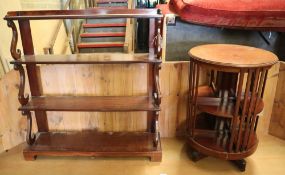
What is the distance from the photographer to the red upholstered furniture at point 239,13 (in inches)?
60.0

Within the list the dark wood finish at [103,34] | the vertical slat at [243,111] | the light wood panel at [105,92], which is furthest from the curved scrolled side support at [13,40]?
the dark wood finish at [103,34]

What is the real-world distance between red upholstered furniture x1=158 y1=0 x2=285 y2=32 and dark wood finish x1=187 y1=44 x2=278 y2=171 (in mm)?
180

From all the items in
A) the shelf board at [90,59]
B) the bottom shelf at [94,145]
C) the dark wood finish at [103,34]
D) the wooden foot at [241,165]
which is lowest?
the wooden foot at [241,165]

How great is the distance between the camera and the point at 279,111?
1896 millimetres

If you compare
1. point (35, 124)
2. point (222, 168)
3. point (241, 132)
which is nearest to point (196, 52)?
point (241, 132)

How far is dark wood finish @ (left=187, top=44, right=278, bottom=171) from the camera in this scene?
133cm

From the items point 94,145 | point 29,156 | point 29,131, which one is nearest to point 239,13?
point 94,145

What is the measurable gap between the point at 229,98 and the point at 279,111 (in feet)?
A: 2.04

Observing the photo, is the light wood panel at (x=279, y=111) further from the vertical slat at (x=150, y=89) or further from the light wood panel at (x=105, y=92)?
the vertical slat at (x=150, y=89)

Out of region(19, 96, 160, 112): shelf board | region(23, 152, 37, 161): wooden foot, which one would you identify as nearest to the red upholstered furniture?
region(19, 96, 160, 112): shelf board

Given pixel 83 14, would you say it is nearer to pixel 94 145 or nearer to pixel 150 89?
pixel 150 89

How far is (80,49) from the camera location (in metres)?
3.81

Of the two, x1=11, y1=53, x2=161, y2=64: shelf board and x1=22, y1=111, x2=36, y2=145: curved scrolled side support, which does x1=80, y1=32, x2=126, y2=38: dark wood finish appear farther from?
x1=22, y1=111, x2=36, y2=145: curved scrolled side support

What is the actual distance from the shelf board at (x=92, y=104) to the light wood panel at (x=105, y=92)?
60 millimetres
